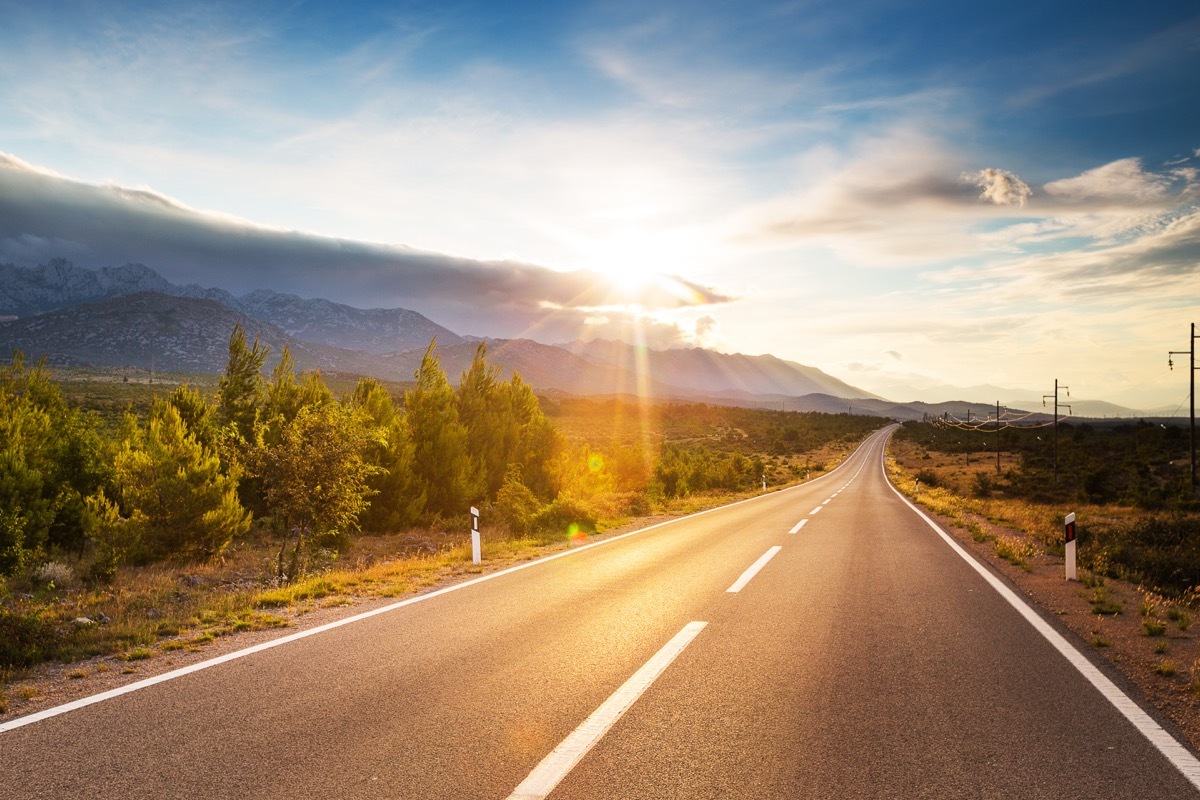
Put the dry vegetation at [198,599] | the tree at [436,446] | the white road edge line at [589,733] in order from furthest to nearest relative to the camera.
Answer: the tree at [436,446] < the dry vegetation at [198,599] < the white road edge line at [589,733]

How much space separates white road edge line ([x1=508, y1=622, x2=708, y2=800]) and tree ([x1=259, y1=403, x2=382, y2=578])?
29.5 feet

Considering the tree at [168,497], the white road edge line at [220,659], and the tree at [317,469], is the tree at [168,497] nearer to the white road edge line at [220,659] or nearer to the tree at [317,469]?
the tree at [317,469]

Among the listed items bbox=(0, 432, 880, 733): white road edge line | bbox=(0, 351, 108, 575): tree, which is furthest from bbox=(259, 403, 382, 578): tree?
bbox=(0, 351, 108, 575): tree

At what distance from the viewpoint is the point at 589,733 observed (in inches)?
162

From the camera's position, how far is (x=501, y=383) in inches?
1152

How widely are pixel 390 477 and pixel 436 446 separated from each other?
8.89ft

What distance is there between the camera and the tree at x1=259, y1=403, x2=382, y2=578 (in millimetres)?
12508

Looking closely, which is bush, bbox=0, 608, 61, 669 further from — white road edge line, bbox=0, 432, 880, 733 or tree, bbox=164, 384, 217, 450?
tree, bbox=164, 384, 217, 450

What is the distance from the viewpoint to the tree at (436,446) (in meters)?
23.1

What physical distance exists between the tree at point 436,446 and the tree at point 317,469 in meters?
9.56

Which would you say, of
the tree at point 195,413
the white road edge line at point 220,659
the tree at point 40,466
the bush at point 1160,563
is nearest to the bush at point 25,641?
the white road edge line at point 220,659

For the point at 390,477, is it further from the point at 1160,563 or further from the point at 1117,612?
the point at 1160,563

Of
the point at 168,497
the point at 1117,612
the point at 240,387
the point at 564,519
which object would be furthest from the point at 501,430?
the point at 1117,612

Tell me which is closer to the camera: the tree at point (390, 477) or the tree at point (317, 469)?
the tree at point (317, 469)
